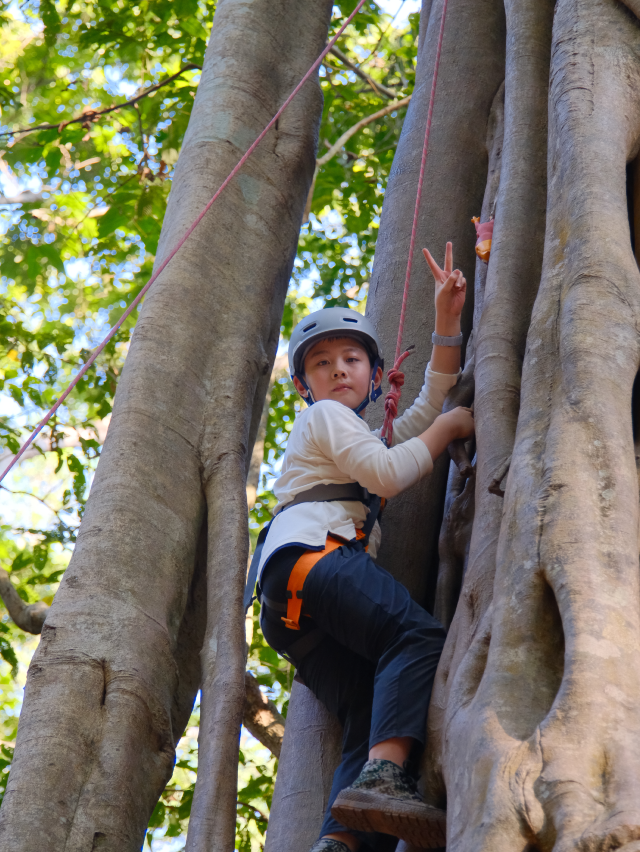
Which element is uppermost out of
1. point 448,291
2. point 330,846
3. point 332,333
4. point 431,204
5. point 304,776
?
point 431,204

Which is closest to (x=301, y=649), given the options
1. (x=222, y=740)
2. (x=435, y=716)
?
(x=222, y=740)

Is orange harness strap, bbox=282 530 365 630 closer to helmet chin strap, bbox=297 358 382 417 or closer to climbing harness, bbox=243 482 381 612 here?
climbing harness, bbox=243 482 381 612

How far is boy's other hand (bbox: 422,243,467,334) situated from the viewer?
305cm

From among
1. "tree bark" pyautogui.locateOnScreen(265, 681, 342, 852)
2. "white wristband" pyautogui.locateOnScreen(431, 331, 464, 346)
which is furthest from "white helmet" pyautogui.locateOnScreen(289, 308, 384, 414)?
"tree bark" pyautogui.locateOnScreen(265, 681, 342, 852)

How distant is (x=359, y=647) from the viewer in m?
2.52

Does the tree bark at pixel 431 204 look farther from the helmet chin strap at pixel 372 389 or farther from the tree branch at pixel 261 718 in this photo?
the tree branch at pixel 261 718

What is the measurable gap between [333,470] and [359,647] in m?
0.52

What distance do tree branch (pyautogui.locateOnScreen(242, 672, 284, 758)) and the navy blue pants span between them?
1.68 meters

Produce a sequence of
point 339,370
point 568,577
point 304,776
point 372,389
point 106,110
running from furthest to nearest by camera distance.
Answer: point 106,110, point 372,389, point 339,370, point 304,776, point 568,577

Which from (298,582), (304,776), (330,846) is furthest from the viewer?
(304,776)

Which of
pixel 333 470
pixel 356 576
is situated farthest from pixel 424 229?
pixel 356 576

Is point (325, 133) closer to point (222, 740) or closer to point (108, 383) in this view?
point (108, 383)

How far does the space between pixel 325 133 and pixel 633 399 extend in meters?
5.37

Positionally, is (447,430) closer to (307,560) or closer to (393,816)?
(307,560)
